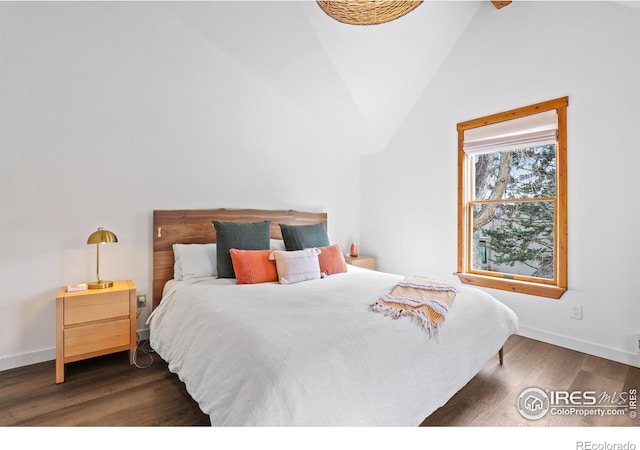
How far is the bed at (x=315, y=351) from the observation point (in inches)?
45.5

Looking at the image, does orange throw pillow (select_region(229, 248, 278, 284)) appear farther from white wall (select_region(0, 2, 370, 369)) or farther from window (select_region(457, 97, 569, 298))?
window (select_region(457, 97, 569, 298))

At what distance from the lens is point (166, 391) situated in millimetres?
1917

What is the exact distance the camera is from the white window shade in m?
2.71

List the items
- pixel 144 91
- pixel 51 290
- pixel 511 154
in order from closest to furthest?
1. pixel 51 290
2. pixel 144 91
3. pixel 511 154

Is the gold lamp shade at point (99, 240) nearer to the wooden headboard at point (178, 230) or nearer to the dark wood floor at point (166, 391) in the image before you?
the wooden headboard at point (178, 230)

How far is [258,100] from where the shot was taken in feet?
10.8

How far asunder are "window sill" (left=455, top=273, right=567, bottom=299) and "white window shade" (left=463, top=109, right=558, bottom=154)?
4.19 feet

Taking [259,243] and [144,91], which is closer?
[144,91]

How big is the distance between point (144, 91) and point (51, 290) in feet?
5.70

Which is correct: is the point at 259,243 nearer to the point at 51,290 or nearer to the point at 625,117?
the point at 51,290

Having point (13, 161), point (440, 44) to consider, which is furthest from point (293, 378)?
point (440, 44)

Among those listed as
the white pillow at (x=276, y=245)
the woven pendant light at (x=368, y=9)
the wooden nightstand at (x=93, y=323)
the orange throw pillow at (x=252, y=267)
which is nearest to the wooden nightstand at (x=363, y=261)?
the white pillow at (x=276, y=245)

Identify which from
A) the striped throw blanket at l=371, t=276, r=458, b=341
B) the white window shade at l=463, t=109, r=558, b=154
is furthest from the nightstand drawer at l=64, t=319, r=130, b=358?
the white window shade at l=463, t=109, r=558, b=154

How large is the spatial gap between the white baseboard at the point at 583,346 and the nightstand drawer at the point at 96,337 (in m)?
3.35
